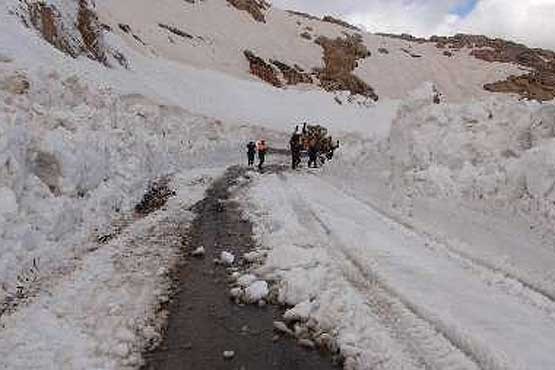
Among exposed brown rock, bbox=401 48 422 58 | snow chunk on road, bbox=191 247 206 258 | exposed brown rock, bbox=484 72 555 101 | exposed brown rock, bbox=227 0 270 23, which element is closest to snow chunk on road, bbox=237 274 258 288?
snow chunk on road, bbox=191 247 206 258

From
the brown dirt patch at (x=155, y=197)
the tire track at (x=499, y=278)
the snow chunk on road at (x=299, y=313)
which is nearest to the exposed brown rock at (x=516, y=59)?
the brown dirt patch at (x=155, y=197)

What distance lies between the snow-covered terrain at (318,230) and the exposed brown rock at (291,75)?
3910cm

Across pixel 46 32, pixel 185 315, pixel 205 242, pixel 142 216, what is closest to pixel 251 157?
pixel 46 32

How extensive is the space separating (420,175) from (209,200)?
216 inches

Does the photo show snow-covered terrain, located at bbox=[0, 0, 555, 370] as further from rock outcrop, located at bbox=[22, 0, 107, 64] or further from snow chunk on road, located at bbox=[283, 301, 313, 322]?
rock outcrop, located at bbox=[22, 0, 107, 64]

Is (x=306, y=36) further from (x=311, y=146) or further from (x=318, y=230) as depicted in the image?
(x=318, y=230)

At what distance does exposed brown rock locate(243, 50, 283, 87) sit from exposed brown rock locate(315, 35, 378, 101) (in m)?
5.50

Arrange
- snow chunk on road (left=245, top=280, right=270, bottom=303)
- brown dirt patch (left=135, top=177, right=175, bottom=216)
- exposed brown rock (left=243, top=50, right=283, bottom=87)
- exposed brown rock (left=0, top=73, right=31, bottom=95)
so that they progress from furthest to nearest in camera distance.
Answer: exposed brown rock (left=243, top=50, right=283, bottom=87)
exposed brown rock (left=0, top=73, right=31, bottom=95)
brown dirt patch (left=135, top=177, right=175, bottom=216)
snow chunk on road (left=245, top=280, right=270, bottom=303)

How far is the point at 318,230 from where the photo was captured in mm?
13469

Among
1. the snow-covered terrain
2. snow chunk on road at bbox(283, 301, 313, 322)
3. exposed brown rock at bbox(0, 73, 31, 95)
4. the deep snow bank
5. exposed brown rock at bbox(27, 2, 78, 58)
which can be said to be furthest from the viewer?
exposed brown rock at bbox(27, 2, 78, 58)

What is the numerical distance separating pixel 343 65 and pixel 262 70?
12.5m

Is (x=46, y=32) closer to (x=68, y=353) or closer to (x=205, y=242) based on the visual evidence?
(x=205, y=242)

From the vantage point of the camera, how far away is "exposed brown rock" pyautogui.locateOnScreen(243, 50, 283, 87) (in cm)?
6706

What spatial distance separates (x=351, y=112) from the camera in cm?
6303
